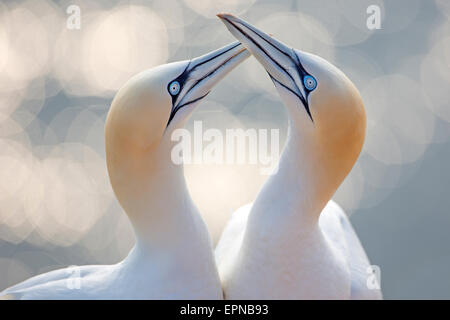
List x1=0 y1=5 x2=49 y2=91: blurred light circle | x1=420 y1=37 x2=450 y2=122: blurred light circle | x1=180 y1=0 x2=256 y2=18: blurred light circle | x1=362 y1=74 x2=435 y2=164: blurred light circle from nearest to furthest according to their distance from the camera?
x1=362 y1=74 x2=435 y2=164: blurred light circle, x1=420 y1=37 x2=450 y2=122: blurred light circle, x1=0 y1=5 x2=49 y2=91: blurred light circle, x1=180 y1=0 x2=256 y2=18: blurred light circle

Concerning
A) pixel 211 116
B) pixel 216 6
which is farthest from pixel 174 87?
pixel 216 6

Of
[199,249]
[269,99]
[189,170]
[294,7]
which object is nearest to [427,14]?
[294,7]

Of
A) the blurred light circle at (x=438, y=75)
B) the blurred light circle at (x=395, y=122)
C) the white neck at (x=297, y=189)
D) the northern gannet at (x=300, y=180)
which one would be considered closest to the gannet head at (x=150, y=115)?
the northern gannet at (x=300, y=180)

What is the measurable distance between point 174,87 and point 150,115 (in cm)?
25

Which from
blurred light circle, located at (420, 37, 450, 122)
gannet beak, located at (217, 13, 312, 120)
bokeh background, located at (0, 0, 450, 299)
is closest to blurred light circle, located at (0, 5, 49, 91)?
bokeh background, located at (0, 0, 450, 299)

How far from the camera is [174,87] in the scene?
12.0ft

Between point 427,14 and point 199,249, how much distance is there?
14232 millimetres

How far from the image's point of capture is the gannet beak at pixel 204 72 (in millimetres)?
3723

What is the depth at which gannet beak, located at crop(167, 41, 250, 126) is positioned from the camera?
3.72 meters

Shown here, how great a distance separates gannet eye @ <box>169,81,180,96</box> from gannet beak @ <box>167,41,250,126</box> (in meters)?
0.03

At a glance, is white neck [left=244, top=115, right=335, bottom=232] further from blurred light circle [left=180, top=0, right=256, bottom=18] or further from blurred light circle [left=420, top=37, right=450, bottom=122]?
blurred light circle [left=180, top=0, right=256, bottom=18]
